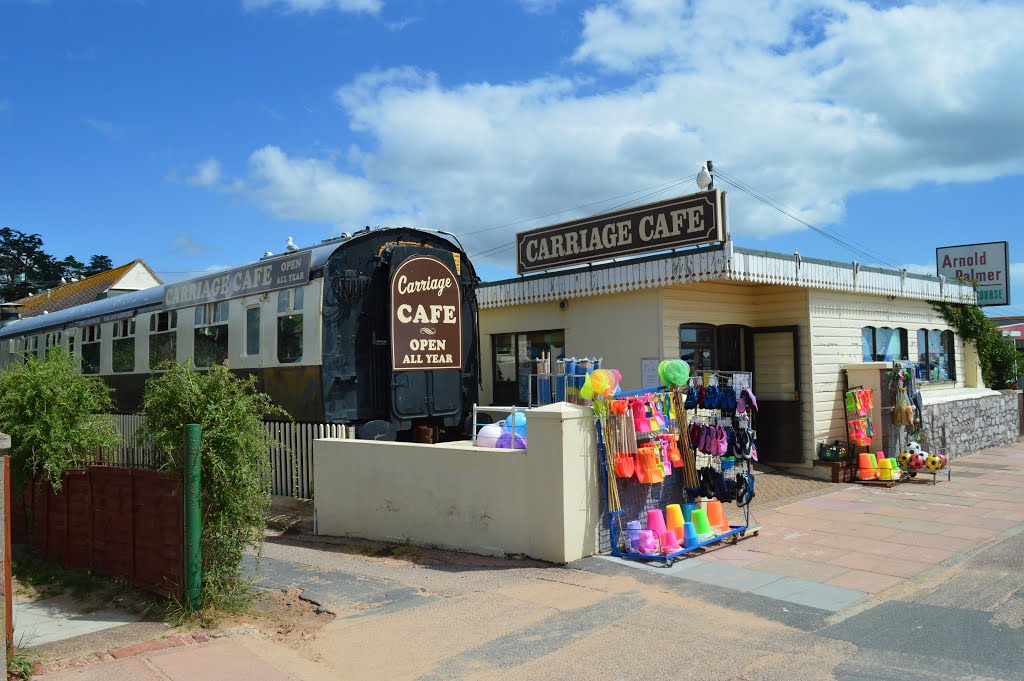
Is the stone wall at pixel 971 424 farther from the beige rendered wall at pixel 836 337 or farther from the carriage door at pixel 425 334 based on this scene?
the carriage door at pixel 425 334

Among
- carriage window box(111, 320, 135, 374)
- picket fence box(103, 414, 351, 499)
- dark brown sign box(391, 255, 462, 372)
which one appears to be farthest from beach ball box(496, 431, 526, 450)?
carriage window box(111, 320, 135, 374)

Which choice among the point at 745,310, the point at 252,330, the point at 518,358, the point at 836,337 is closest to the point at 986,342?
the point at 836,337

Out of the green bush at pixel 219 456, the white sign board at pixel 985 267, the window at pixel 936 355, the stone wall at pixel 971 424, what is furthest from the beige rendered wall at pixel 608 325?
the white sign board at pixel 985 267

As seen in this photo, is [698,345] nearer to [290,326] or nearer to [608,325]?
[608,325]

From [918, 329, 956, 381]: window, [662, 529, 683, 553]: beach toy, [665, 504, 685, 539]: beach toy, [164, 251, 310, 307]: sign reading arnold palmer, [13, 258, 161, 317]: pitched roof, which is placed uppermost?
[13, 258, 161, 317]: pitched roof

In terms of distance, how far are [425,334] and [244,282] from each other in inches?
121

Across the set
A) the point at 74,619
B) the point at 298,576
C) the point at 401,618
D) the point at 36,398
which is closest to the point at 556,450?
the point at 401,618

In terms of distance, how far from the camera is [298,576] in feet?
25.1

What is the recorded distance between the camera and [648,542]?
8.02 metres

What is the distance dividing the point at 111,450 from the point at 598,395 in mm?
5112

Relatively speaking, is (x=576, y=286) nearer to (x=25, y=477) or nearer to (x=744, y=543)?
(x=744, y=543)

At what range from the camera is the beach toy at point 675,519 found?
8.40 metres

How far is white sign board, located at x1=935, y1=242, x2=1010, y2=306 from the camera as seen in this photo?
25.0 meters

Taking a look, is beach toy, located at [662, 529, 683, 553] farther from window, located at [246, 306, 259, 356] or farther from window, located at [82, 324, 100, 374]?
window, located at [82, 324, 100, 374]
